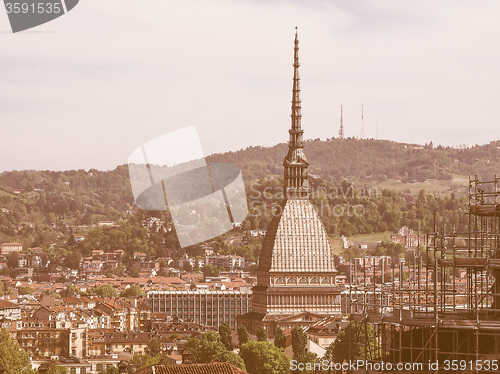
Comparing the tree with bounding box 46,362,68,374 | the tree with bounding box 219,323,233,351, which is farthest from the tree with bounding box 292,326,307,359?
the tree with bounding box 46,362,68,374

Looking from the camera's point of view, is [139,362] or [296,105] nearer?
[139,362]

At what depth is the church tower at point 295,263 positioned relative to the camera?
166 meters

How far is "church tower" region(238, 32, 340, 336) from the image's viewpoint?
16650 centimetres

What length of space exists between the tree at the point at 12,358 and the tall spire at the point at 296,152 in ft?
178

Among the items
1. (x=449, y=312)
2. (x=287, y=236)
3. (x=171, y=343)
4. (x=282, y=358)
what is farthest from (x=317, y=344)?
(x=449, y=312)

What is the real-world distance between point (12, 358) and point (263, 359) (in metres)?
18.8

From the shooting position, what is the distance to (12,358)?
111 meters

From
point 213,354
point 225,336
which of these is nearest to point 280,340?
point 225,336

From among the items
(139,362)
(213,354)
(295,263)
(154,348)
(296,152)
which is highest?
(296,152)

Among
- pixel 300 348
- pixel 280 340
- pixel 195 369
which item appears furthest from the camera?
pixel 280 340

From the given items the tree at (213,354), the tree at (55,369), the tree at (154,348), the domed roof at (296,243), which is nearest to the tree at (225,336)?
the tree at (154,348)

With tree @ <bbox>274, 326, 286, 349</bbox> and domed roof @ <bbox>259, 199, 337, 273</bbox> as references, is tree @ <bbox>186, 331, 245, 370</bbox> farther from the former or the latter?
domed roof @ <bbox>259, 199, 337, 273</bbox>

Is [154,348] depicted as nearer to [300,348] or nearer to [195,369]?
[300,348]

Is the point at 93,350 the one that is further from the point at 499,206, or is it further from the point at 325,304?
the point at 499,206
